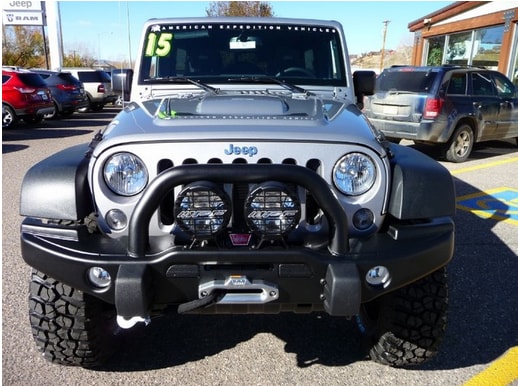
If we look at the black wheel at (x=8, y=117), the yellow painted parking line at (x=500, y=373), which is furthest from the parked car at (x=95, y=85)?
the yellow painted parking line at (x=500, y=373)

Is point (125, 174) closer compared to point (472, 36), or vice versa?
point (125, 174)

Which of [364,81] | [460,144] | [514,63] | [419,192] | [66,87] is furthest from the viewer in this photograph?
[514,63]

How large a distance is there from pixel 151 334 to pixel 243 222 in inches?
48.5

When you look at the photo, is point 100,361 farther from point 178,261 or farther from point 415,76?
point 415,76

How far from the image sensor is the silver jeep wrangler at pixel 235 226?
77.5 inches

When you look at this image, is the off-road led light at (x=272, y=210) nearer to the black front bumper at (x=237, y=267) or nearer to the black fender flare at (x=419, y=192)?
the black front bumper at (x=237, y=267)

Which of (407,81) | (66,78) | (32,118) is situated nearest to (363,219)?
(407,81)

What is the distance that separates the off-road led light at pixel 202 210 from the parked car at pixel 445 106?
6.72m

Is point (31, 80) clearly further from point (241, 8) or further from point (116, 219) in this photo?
point (241, 8)

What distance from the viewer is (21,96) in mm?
11969

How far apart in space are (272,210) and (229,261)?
0.29m

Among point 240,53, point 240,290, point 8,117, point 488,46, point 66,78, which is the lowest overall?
point 8,117

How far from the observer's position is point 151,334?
2.91m

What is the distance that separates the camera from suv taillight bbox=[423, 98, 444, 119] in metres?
7.77
